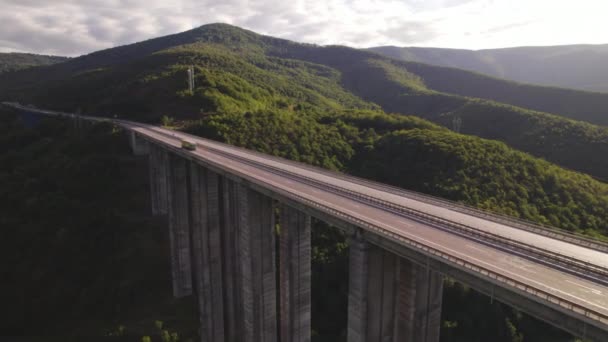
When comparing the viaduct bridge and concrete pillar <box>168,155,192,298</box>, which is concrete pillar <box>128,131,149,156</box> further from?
the viaduct bridge

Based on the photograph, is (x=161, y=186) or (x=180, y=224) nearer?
(x=180, y=224)

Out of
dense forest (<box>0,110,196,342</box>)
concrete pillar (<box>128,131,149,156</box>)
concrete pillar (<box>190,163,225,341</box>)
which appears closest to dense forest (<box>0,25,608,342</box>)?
dense forest (<box>0,110,196,342</box>)

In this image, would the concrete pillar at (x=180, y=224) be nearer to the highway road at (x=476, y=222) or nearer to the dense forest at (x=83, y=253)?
the dense forest at (x=83, y=253)

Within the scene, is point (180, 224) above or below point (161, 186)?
below

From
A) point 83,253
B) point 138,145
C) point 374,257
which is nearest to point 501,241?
point 374,257

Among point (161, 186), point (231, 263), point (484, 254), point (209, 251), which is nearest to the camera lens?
point (484, 254)

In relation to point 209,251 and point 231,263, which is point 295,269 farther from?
point 209,251
